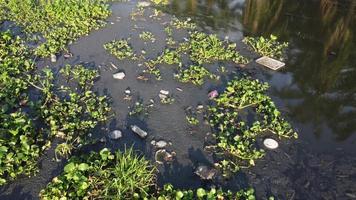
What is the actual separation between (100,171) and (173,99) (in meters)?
2.72

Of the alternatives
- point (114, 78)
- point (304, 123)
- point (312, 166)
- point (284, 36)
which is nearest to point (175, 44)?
point (114, 78)

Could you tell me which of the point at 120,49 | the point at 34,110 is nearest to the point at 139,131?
the point at 34,110

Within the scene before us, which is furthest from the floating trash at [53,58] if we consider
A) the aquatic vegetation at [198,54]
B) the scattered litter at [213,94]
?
the scattered litter at [213,94]

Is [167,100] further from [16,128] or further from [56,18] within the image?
[56,18]

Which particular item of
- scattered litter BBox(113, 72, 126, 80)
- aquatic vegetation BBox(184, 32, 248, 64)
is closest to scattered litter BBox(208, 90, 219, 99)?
aquatic vegetation BBox(184, 32, 248, 64)

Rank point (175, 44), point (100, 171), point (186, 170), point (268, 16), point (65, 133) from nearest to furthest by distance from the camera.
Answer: point (100, 171) < point (186, 170) < point (65, 133) < point (175, 44) < point (268, 16)

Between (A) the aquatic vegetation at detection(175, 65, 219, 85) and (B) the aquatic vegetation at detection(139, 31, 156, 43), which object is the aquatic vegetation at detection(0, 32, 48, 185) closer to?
(B) the aquatic vegetation at detection(139, 31, 156, 43)

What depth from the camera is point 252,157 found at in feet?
19.5

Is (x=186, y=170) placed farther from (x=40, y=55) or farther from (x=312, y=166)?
(x=40, y=55)

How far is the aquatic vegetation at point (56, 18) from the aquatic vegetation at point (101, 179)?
4666 millimetres

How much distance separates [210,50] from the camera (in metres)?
9.15

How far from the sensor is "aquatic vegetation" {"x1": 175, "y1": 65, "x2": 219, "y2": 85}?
26.3 ft

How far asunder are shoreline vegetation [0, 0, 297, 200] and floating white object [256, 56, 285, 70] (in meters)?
0.40

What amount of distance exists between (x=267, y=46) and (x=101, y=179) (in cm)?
657
